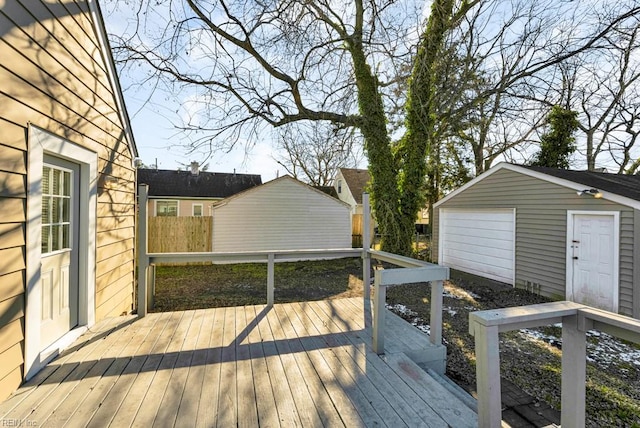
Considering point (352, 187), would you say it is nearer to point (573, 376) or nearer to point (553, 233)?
point (553, 233)

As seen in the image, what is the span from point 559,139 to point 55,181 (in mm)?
13509

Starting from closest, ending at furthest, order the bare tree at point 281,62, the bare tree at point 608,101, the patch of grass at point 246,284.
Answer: the bare tree at point 281,62 → the patch of grass at point 246,284 → the bare tree at point 608,101

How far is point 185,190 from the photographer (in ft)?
61.8

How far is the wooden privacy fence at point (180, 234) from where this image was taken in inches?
394

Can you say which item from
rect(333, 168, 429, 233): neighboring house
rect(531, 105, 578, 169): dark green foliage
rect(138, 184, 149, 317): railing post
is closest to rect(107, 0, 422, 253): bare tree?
rect(138, 184, 149, 317): railing post

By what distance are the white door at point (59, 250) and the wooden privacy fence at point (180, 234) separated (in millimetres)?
7199

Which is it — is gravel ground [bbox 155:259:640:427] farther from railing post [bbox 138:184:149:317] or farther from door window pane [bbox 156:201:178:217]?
door window pane [bbox 156:201:178:217]

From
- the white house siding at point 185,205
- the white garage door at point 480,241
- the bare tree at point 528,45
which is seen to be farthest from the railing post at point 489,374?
the white house siding at point 185,205

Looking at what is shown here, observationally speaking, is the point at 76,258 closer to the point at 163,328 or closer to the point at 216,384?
the point at 163,328

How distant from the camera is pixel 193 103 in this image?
23.7 ft

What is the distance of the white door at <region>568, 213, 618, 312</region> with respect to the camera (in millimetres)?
5512

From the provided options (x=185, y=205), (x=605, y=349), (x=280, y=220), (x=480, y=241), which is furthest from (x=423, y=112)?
(x=185, y=205)

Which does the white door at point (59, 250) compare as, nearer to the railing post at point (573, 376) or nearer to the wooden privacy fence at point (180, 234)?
the railing post at point (573, 376)

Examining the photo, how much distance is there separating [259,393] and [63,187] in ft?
9.20
